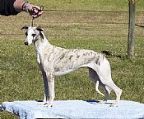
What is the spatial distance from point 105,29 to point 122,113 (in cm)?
1853

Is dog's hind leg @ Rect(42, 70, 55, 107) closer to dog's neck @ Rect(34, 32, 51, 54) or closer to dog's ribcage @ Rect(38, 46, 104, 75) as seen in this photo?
dog's ribcage @ Rect(38, 46, 104, 75)

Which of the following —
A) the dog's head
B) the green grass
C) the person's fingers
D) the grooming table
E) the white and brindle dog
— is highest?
the person's fingers

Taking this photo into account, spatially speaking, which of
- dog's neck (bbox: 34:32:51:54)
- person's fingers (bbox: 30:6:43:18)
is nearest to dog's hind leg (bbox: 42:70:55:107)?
dog's neck (bbox: 34:32:51:54)

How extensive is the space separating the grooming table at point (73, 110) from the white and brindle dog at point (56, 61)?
19 centimetres

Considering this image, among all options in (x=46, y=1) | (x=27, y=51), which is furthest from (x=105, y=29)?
(x=46, y=1)

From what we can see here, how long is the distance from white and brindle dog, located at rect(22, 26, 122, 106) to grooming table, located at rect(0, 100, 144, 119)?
0.19 meters

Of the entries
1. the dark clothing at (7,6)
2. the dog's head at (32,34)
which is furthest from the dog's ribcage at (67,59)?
the dark clothing at (7,6)

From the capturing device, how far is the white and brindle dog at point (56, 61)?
20.0ft

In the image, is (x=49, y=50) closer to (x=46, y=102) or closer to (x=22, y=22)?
(x=46, y=102)

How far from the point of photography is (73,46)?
1762cm

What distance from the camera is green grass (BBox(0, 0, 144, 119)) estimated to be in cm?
1009

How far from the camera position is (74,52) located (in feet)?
20.5

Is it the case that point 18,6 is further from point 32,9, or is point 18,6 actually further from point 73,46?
point 73,46

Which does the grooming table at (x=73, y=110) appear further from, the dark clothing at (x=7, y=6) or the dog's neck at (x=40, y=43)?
the dark clothing at (x=7, y=6)
